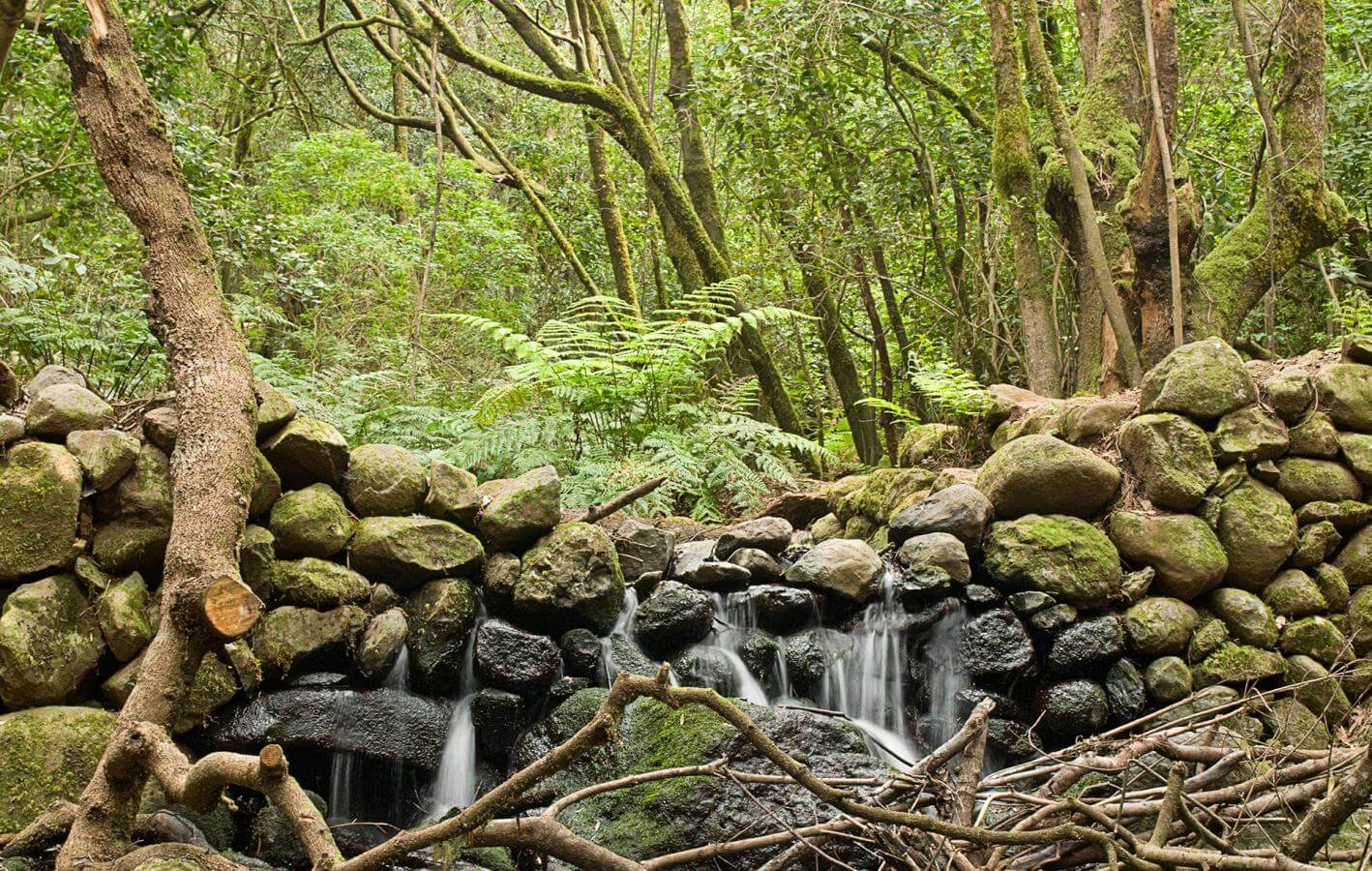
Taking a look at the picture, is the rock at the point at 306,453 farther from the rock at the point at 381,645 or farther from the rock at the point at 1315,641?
the rock at the point at 1315,641

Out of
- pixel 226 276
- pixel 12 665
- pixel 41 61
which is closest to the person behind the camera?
pixel 12 665

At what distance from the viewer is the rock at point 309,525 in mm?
5000

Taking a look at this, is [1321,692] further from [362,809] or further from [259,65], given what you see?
[259,65]

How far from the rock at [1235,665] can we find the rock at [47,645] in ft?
17.9

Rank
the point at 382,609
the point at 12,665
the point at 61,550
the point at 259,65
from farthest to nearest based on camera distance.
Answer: the point at 259,65, the point at 382,609, the point at 61,550, the point at 12,665

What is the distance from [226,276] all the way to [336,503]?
902 centimetres

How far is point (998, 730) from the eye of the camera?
5223 millimetres

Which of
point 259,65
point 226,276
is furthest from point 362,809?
point 259,65

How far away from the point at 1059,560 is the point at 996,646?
0.61m

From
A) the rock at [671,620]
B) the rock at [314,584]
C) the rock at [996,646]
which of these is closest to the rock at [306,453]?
the rock at [314,584]

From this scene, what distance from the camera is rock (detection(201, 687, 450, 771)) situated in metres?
4.53

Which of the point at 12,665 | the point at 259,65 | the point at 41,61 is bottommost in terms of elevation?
the point at 12,665

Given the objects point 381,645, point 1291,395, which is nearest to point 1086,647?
point 1291,395

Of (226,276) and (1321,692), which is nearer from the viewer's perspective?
(1321,692)
